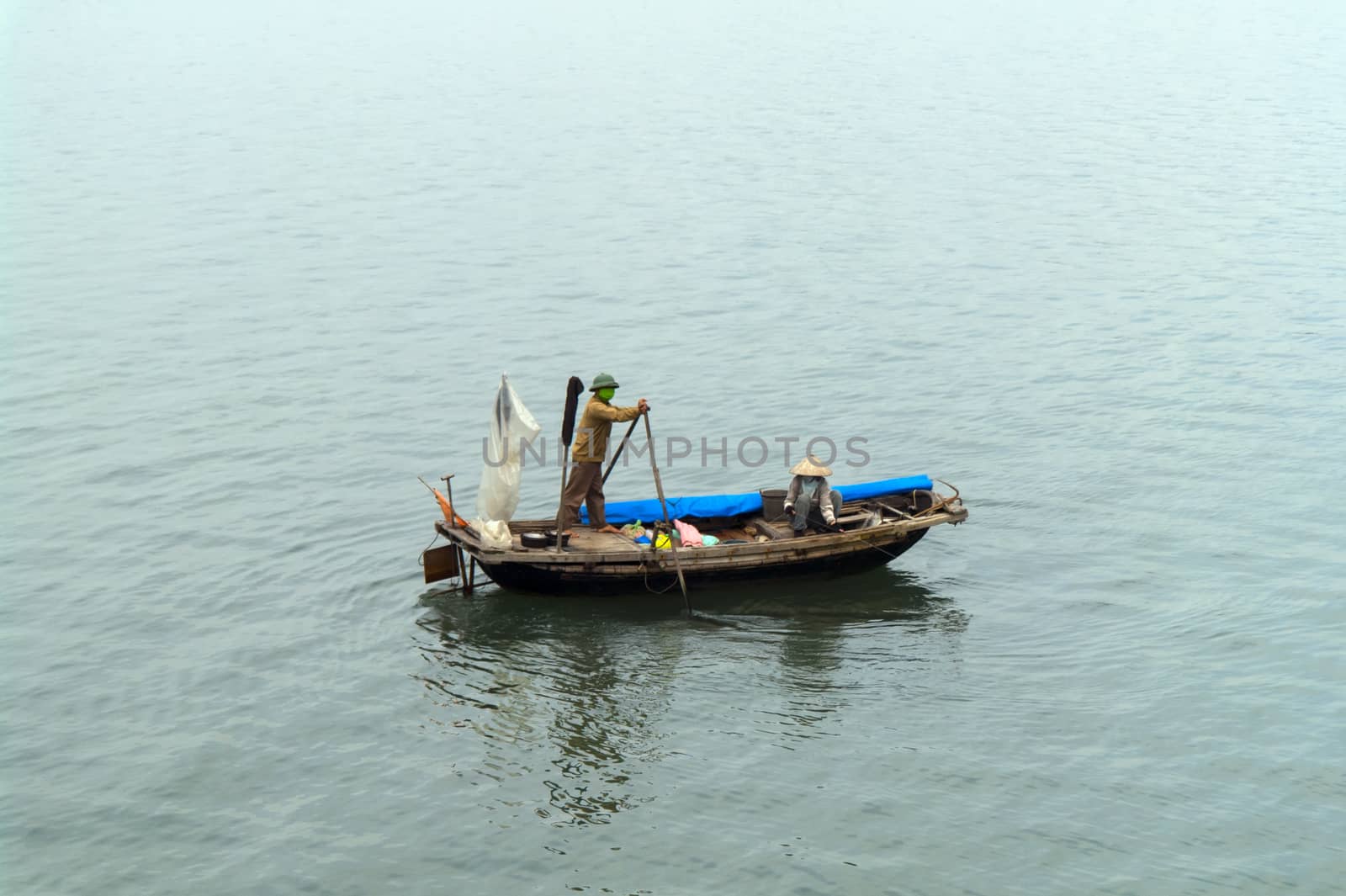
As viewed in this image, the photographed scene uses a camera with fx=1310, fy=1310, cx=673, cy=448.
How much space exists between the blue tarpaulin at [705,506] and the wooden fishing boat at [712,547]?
1 cm

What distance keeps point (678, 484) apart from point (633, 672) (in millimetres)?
5793

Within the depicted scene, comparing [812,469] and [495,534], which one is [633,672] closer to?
[495,534]

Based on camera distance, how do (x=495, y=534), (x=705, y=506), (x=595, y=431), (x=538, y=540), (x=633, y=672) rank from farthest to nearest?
(x=705, y=506) → (x=595, y=431) → (x=538, y=540) → (x=495, y=534) → (x=633, y=672)

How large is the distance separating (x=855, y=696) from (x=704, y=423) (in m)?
8.59

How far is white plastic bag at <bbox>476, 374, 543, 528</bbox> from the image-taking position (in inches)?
616

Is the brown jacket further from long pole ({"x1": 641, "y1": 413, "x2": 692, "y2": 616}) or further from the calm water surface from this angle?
the calm water surface

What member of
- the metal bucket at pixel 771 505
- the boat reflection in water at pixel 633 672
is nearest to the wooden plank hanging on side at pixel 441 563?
the boat reflection in water at pixel 633 672

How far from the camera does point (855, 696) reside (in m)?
14.3

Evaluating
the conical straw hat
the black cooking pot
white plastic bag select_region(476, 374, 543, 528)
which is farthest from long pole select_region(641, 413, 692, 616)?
the conical straw hat

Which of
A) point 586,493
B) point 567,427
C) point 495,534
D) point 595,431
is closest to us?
point 495,534

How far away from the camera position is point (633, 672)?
48.3 ft

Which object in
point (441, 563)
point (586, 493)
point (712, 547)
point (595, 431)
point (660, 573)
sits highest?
point (595, 431)

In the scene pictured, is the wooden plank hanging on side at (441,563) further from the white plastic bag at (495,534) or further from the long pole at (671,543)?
the long pole at (671,543)

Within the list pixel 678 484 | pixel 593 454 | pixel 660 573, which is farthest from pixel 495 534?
pixel 678 484
